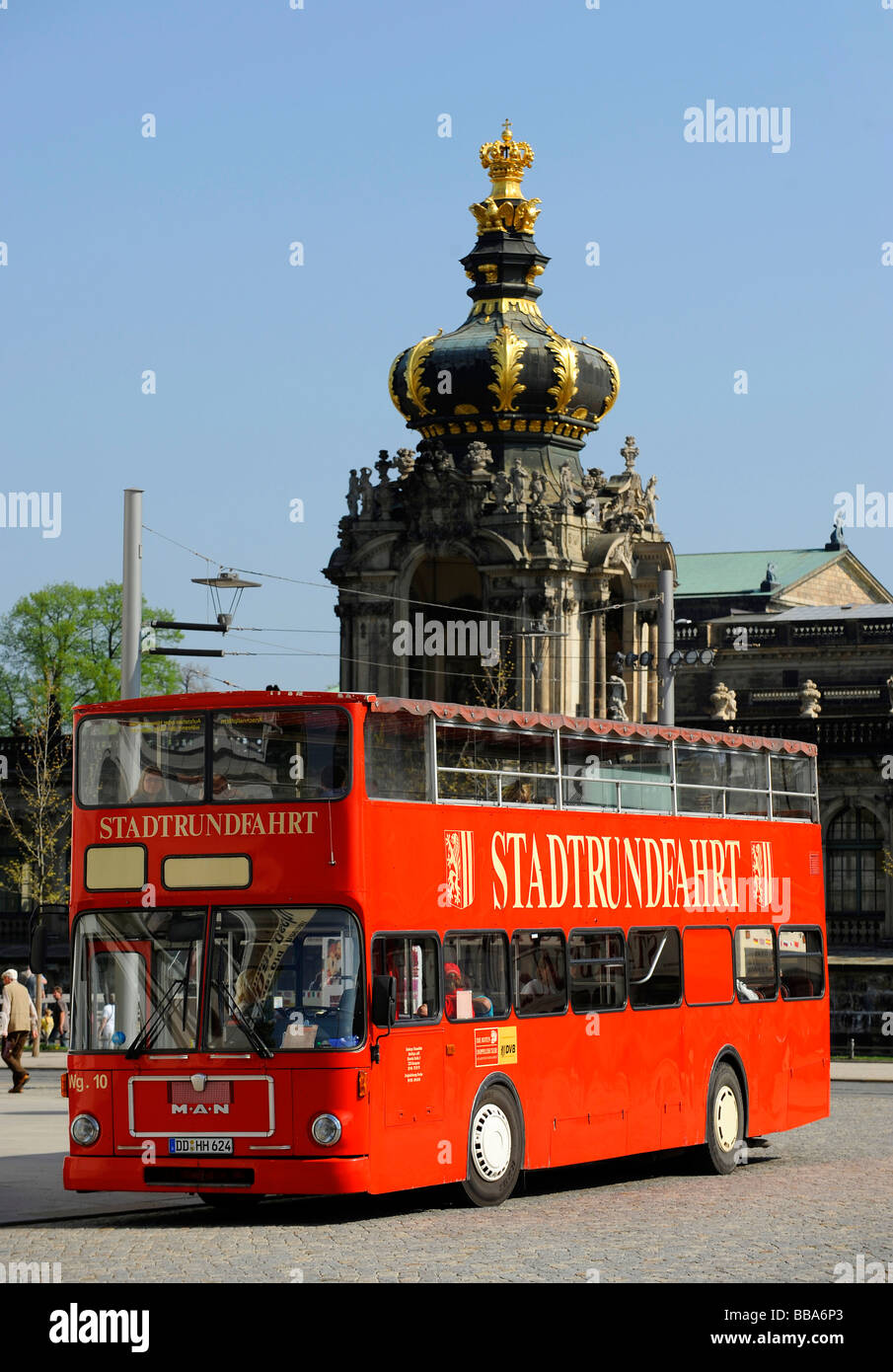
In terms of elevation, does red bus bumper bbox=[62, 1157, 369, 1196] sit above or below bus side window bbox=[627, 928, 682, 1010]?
below

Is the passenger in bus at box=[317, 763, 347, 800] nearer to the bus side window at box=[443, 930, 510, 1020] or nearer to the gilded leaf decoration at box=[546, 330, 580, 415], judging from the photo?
the bus side window at box=[443, 930, 510, 1020]

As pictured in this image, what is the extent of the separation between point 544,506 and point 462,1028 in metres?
46.8

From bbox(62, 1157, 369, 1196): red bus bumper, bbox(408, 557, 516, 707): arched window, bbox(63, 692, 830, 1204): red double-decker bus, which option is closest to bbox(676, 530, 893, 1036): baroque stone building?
bbox(408, 557, 516, 707): arched window

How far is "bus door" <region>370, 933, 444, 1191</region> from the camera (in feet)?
62.2

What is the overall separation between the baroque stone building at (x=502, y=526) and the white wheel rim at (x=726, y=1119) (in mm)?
39913

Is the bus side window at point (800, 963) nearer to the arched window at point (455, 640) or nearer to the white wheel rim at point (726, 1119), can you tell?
the white wheel rim at point (726, 1119)

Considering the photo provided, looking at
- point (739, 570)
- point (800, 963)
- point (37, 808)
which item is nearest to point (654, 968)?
point (800, 963)

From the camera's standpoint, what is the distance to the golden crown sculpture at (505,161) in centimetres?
7175

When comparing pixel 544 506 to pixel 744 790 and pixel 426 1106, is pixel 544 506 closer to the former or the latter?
pixel 744 790

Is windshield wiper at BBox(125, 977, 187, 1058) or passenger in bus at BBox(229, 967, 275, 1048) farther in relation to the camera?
windshield wiper at BBox(125, 977, 187, 1058)

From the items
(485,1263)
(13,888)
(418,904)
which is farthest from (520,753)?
(13,888)

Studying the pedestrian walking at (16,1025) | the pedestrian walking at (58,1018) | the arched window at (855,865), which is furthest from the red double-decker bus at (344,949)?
the arched window at (855,865)

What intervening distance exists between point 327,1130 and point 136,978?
6.71 ft

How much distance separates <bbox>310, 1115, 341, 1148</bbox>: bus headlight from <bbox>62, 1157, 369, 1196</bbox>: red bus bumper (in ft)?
0.51
